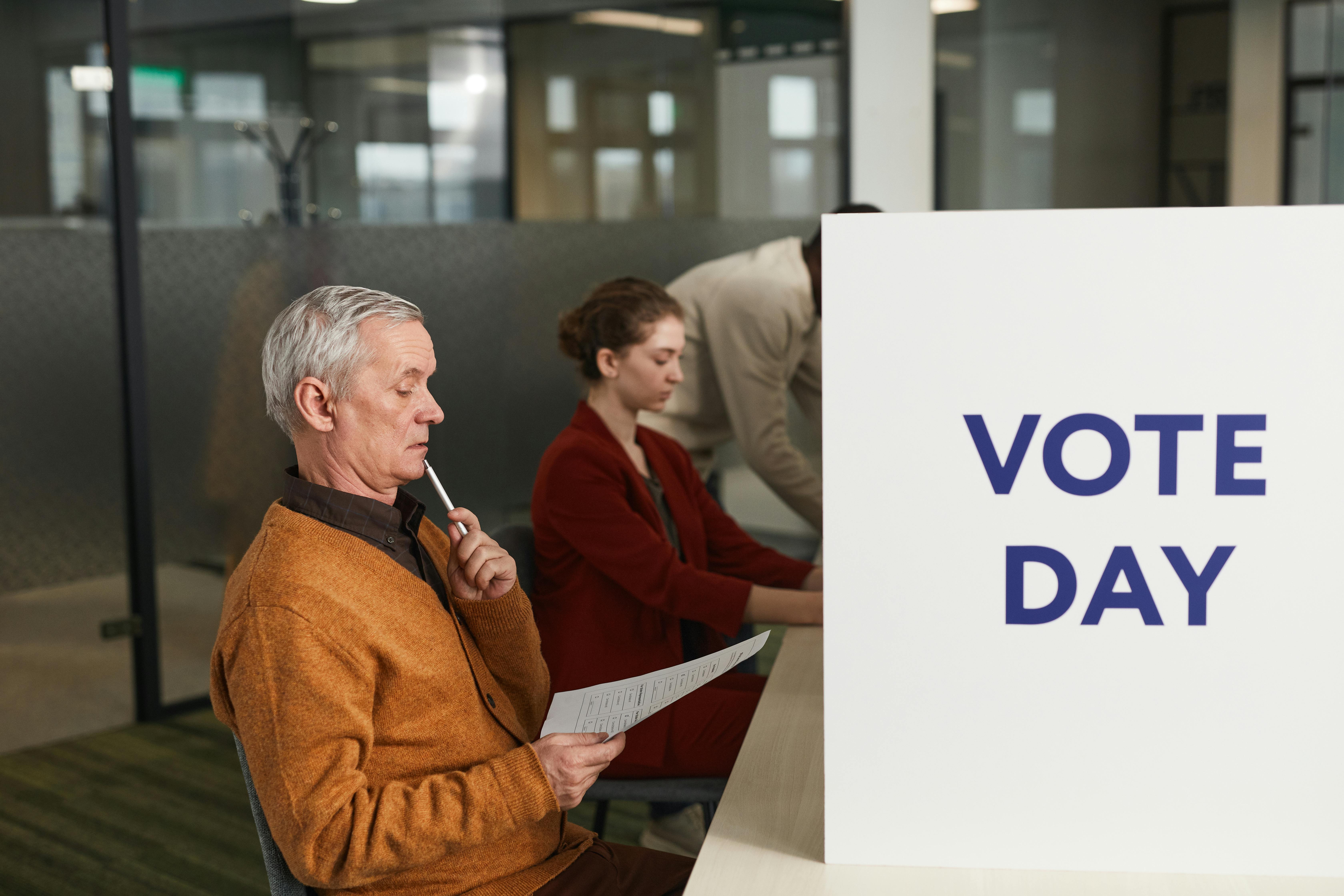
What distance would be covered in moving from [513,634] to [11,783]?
2.37 meters

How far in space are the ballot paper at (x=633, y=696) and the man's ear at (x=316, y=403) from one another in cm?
38

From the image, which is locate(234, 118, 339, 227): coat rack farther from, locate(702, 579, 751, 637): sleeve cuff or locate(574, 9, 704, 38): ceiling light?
locate(702, 579, 751, 637): sleeve cuff

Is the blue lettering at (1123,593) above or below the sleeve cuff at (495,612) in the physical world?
above

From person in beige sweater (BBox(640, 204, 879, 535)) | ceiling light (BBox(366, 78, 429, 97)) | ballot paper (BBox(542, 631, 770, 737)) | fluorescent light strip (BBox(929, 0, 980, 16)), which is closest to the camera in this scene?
ballot paper (BBox(542, 631, 770, 737))

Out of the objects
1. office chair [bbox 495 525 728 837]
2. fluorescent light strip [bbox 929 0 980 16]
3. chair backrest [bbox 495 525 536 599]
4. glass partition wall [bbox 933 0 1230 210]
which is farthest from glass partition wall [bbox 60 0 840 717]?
office chair [bbox 495 525 728 837]

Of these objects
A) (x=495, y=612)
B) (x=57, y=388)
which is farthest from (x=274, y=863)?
(x=57, y=388)

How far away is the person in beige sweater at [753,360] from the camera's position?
2861 mm

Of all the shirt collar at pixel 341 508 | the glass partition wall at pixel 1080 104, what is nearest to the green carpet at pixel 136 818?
the shirt collar at pixel 341 508

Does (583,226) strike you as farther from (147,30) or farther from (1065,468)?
(1065,468)

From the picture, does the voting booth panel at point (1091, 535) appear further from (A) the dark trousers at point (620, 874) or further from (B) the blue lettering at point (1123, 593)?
(A) the dark trousers at point (620, 874)

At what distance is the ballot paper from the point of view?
119 cm

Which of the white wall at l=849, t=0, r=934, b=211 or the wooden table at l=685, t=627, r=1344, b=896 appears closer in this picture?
the wooden table at l=685, t=627, r=1344, b=896

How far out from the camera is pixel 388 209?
361 cm

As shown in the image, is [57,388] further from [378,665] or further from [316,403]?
[378,665]
